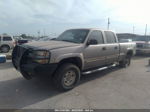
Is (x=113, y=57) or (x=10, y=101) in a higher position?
(x=113, y=57)

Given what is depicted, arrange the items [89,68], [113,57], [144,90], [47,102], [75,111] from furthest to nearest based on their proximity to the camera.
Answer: [113,57] → [89,68] → [144,90] → [47,102] → [75,111]

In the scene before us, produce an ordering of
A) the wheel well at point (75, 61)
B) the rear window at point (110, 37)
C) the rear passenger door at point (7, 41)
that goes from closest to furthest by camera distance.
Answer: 1. the wheel well at point (75, 61)
2. the rear window at point (110, 37)
3. the rear passenger door at point (7, 41)

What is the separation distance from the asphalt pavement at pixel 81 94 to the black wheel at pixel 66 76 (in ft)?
0.67

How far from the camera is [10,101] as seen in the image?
362 centimetres

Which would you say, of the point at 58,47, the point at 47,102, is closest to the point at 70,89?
the point at 47,102

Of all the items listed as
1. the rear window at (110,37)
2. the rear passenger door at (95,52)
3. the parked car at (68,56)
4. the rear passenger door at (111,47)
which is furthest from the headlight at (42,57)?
the rear window at (110,37)

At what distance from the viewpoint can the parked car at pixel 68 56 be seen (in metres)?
3.74

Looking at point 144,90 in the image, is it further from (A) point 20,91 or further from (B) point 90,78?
(A) point 20,91

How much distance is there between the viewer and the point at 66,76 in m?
4.25

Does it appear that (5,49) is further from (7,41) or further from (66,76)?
(66,76)

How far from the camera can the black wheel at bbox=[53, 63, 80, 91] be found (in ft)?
13.1

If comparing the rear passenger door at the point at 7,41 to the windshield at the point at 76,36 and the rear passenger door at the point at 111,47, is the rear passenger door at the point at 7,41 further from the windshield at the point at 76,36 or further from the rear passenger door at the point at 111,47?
the rear passenger door at the point at 111,47

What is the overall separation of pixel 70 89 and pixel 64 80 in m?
0.40

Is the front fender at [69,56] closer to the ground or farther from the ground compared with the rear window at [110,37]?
closer to the ground
